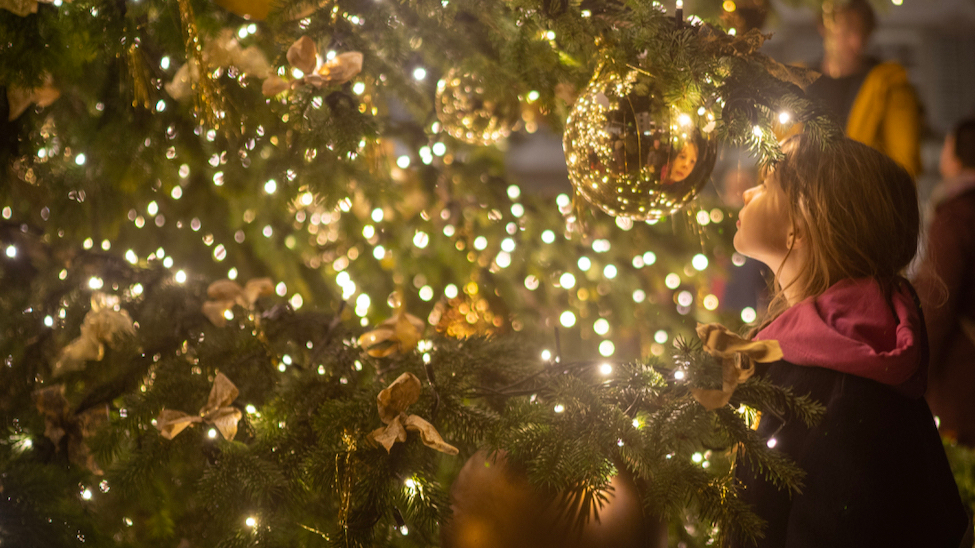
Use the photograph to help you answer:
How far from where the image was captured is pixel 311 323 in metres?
1.23

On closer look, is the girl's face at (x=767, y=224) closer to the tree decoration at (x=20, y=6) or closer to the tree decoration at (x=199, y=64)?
the tree decoration at (x=199, y=64)

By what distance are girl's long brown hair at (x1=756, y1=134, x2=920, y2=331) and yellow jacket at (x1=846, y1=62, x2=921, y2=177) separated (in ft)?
5.81

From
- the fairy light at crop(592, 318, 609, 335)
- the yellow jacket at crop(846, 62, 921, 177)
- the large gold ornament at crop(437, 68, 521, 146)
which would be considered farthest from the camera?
the yellow jacket at crop(846, 62, 921, 177)

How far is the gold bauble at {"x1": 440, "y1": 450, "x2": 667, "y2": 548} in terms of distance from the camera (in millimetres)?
808

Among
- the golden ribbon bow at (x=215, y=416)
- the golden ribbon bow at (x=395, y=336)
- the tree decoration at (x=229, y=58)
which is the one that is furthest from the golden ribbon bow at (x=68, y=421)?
the tree decoration at (x=229, y=58)

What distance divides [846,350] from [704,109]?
386 mm

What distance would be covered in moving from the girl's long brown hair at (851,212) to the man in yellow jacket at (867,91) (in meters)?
1.67

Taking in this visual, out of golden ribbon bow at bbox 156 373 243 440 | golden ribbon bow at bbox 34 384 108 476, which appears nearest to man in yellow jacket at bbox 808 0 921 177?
golden ribbon bow at bbox 156 373 243 440

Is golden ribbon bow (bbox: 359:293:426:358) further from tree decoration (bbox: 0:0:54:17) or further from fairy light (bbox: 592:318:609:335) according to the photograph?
fairy light (bbox: 592:318:609:335)

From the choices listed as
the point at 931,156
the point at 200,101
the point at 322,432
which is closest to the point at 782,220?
the point at 322,432

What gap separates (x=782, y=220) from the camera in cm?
98

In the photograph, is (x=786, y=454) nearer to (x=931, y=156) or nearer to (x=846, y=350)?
(x=846, y=350)

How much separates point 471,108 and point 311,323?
0.59m

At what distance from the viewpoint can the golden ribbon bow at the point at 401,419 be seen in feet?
2.77
